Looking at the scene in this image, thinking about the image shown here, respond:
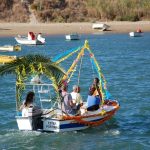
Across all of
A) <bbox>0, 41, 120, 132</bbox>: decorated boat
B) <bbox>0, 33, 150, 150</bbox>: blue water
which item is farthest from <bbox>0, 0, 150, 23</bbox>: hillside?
<bbox>0, 41, 120, 132</bbox>: decorated boat

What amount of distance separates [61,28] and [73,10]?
1605 centimetres

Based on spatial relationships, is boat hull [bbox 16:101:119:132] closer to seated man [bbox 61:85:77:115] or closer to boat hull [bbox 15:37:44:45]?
seated man [bbox 61:85:77:115]

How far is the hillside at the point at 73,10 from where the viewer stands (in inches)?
4872

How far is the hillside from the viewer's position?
406 ft

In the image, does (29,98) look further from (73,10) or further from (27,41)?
(73,10)

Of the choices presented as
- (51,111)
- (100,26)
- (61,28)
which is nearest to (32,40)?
(100,26)

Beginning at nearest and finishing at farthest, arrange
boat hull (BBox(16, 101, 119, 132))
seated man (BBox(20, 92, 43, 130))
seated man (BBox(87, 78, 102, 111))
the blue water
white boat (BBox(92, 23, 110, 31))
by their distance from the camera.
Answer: the blue water < seated man (BBox(20, 92, 43, 130)) < boat hull (BBox(16, 101, 119, 132)) < seated man (BBox(87, 78, 102, 111)) < white boat (BBox(92, 23, 110, 31))

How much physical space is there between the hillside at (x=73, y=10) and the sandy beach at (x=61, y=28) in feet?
14.1

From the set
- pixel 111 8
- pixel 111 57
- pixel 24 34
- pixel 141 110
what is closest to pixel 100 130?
pixel 141 110

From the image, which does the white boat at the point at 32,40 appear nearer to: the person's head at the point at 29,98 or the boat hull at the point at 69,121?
the boat hull at the point at 69,121

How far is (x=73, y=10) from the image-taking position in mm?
130250

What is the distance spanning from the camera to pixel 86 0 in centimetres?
13888

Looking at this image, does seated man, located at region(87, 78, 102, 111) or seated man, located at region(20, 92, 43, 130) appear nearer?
seated man, located at region(20, 92, 43, 130)

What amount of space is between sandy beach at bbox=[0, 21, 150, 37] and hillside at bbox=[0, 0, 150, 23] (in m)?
4.29
